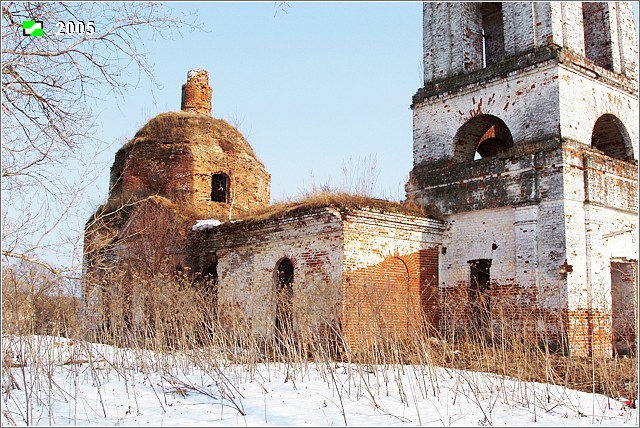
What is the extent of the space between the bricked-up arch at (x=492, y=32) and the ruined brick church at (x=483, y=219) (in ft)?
0.17

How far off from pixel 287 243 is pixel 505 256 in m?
4.08

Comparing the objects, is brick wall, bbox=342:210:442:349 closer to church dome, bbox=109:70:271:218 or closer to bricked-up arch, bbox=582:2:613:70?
bricked-up arch, bbox=582:2:613:70

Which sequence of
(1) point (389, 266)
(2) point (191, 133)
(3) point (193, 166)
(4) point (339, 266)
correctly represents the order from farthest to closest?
1. (2) point (191, 133)
2. (3) point (193, 166)
3. (1) point (389, 266)
4. (4) point (339, 266)

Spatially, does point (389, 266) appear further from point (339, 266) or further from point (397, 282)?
point (339, 266)

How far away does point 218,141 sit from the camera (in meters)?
17.9

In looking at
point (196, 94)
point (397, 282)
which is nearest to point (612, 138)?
point (397, 282)

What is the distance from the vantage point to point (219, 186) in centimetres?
1806

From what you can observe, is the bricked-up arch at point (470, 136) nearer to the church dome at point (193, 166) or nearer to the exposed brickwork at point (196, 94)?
the church dome at point (193, 166)

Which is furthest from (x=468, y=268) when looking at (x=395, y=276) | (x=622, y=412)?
(x=622, y=412)

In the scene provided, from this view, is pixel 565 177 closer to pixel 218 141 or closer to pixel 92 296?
pixel 92 296

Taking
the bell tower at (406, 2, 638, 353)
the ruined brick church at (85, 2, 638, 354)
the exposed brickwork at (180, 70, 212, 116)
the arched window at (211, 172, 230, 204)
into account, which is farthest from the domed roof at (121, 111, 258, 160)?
the bell tower at (406, 2, 638, 353)

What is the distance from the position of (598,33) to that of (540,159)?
4.14 metres

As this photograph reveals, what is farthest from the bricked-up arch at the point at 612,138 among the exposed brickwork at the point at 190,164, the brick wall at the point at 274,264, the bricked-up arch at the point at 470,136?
the exposed brickwork at the point at 190,164

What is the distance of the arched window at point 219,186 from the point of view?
17781 millimetres
